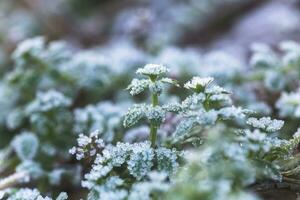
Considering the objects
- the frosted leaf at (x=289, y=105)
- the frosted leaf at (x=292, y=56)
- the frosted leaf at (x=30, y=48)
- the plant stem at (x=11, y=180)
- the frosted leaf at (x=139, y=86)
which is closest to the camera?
the frosted leaf at (x=139, y=86)

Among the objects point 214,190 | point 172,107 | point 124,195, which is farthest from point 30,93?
point 214,190

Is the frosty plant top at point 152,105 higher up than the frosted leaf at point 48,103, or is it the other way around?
the frosted leaf at point 48,103

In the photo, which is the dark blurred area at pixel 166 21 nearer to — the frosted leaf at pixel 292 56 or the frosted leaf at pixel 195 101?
the frosted leaf at pixel 292 56

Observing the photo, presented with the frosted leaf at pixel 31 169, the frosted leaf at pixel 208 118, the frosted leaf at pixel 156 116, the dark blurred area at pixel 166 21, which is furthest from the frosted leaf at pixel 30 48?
the frosted leaf at pixel 208 118

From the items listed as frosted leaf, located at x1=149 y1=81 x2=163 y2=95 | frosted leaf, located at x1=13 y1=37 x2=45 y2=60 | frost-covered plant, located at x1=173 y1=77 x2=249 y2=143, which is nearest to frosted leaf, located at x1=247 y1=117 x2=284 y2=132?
frost-covered plant, located at x1=173 y1=77 x2=249 y2=143

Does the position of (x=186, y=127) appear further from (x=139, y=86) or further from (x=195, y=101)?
(x=139, y=86)

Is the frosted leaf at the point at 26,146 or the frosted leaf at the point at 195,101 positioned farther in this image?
the frosted leaf at the point at 26,146
